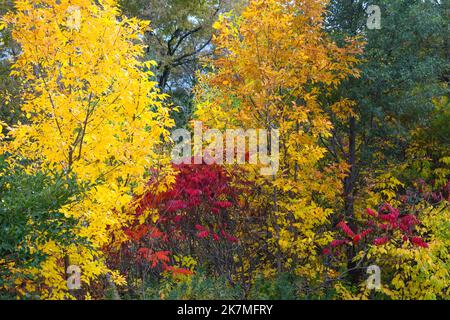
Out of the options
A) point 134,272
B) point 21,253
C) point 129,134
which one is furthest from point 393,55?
point 21,253

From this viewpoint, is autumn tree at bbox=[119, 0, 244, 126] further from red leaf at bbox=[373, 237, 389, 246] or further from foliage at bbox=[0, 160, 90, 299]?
foliage at bbox=[0, 160, 90, 299]

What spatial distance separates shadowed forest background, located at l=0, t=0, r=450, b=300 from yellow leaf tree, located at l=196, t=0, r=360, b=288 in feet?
0.09

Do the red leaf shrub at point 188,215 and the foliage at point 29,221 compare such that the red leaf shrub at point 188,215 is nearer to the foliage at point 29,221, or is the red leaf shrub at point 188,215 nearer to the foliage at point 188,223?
the foliage at point 188,223

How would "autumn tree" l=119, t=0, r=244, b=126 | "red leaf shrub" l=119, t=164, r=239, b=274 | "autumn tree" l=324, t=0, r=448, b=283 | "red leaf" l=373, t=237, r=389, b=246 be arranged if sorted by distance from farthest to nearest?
1. "autumn tree" l=119, t=0, r=244, b=126
2. "autumn tree" l=324, t=0, r=448, b=283
3. "red leaf shrub" l=119, t=164, r=239, b=274
4. "red leaf" l=373, t=237, r=389, b=246

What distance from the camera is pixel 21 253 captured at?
187 inches

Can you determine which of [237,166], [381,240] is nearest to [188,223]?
[237,166]

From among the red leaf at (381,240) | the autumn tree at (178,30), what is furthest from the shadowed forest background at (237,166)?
the autumn tree at (178,30)

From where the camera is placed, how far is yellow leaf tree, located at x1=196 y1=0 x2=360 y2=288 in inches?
265

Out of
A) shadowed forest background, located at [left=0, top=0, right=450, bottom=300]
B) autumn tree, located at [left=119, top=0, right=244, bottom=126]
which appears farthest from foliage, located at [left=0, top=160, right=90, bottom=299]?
autumn tree, located at [left=119, top=0, right=244, bottom=126]

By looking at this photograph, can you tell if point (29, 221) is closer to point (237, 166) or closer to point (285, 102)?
point (237, 166)

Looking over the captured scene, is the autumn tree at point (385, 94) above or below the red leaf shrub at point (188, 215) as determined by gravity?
above

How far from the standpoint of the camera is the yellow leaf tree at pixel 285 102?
6.72 metres

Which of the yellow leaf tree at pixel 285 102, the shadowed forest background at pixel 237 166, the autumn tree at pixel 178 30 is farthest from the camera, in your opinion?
the autumn tree at pixel 178 30

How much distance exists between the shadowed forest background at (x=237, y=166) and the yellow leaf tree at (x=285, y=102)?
3 cm
